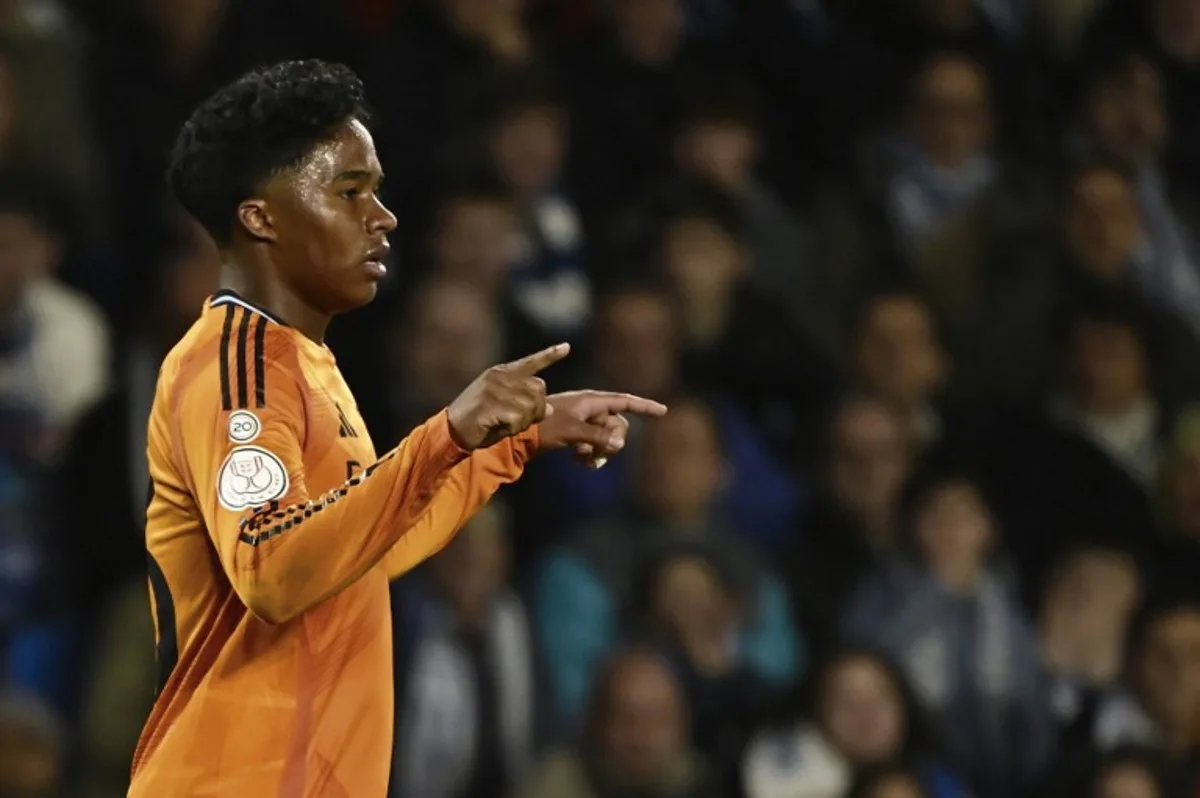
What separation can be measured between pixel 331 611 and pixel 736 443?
3856 mm

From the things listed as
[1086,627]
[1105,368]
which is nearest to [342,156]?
[1086,627]

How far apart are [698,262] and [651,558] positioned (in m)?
1.26

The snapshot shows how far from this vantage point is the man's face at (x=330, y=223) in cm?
325

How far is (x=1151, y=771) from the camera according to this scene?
6.42 meters

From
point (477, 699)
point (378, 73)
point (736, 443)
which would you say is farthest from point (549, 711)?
point (378, 73)

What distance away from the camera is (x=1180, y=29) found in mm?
9086

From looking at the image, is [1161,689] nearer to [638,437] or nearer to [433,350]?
[638,437]

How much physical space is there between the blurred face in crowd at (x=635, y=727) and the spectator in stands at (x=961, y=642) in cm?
79

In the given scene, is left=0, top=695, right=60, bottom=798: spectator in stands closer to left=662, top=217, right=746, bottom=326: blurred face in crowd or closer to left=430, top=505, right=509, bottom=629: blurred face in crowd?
left=430, top=505, right=509, bottom=629: blurred face in crowd

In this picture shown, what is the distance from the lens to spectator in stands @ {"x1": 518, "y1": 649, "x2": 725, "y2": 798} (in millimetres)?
6047

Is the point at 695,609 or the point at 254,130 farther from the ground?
the point at 254,130

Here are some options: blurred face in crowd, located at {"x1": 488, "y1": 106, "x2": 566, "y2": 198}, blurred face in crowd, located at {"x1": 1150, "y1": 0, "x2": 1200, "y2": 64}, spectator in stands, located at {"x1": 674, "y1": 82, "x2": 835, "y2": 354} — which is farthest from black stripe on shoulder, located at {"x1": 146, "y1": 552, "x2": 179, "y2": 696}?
blurred face in crowd, located at {"x1": 1150, "y1": 0, "x2": 1200, "y2": 64}

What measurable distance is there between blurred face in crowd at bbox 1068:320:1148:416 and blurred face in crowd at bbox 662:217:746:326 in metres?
1.25

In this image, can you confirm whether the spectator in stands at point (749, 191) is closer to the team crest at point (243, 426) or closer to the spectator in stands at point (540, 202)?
the spectator in stands at point (540, 202)
